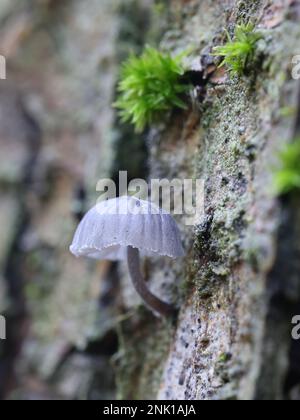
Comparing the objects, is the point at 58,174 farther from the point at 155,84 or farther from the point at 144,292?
the point at 144,292

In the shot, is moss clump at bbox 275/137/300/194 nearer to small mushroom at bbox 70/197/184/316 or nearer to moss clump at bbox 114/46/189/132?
small mushroom at bbox 70/197/184/316

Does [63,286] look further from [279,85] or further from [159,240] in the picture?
[279,85]

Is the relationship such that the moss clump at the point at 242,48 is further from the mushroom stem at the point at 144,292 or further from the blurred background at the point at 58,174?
the blurred background at the point at 58,174

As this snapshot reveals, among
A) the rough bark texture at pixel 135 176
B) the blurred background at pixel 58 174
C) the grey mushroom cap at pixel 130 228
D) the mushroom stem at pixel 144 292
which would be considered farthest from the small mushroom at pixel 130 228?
the blurred background at pixel 58 174

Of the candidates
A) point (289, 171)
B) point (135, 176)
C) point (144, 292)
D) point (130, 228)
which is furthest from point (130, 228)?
point (135, 176)

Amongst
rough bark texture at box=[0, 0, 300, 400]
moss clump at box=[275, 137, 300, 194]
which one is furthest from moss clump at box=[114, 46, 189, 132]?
moss clump at box=[275, 137, 300, 194]
